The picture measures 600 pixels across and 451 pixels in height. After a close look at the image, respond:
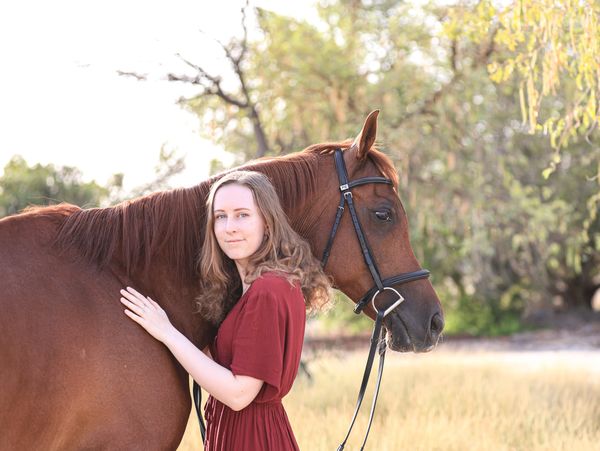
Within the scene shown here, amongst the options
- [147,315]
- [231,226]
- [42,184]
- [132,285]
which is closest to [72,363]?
[147,315]

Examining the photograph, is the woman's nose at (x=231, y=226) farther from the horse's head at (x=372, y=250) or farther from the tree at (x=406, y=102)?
the tree at (x=406, y=102)

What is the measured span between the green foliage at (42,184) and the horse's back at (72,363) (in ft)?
22.8

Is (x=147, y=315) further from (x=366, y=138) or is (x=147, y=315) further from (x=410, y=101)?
(x=410, y=101)

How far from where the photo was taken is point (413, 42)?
29.3 feet

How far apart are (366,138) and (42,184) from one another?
25.2ft

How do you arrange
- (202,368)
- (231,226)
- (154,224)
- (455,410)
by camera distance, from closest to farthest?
(202,368) → (231,226) → (154,224) → (455,410)

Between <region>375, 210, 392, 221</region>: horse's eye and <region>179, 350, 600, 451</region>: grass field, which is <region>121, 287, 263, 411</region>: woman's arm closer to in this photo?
<region>375, 210, 392, 221</region>: horse's eye

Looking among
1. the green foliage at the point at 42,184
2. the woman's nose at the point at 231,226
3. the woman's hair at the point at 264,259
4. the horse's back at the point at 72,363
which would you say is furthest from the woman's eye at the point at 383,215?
the green foliage at the point at 42,184

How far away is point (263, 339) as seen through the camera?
2.45m

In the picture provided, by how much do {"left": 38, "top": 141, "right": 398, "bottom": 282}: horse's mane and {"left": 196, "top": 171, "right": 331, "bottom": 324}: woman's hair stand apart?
0.10m

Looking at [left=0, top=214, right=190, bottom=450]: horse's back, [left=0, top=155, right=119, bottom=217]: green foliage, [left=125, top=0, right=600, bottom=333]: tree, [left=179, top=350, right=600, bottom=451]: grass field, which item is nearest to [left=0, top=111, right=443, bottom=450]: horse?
[left=0, top=214, right=190, bottom=450]: horse's back

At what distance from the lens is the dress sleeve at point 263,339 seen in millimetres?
2445

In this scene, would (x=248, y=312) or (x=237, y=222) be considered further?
(x=237, y=222)

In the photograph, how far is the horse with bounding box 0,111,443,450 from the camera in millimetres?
2311
